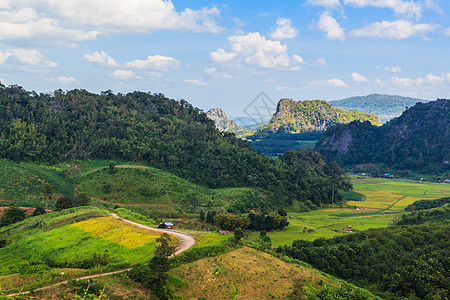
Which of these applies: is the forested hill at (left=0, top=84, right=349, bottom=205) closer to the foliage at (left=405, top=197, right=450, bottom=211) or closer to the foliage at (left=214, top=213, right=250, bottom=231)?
the foliage at (left=405, top=197, right=450, bottom=211)

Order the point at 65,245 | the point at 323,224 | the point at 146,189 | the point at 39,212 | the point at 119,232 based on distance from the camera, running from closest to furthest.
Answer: the point at 65,245 < the point at 119,232 < the point at 39,212 < the point at 323,224 < the point at 146,189

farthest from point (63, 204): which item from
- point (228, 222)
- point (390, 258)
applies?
point (390, 258)

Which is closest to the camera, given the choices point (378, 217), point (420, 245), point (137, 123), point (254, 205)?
point (420, 245)

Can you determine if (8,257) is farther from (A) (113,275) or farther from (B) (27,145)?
(B) (27,145)

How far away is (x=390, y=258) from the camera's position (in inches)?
1806

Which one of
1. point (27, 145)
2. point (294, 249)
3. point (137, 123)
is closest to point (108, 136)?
point (137, 123)

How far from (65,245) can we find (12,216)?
2538cm

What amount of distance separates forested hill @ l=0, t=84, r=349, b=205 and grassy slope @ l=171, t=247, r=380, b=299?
61873 mm

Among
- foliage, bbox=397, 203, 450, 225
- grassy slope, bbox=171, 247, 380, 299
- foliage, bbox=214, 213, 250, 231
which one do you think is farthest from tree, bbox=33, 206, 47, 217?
foliage, bbox=397, 203, 450, 225

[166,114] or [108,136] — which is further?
[166,114]

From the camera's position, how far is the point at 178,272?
31797 millimetres

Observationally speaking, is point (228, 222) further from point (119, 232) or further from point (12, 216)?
point (12, 216)

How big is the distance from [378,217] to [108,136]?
83959mm

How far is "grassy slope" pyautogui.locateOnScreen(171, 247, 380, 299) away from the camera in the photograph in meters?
30.8
